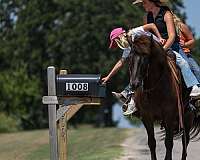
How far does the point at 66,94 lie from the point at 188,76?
185 cm

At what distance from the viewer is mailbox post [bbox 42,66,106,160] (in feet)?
31.8

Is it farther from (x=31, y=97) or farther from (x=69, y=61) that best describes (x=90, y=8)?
(x=31, y=97)

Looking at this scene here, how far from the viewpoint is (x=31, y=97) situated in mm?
56844

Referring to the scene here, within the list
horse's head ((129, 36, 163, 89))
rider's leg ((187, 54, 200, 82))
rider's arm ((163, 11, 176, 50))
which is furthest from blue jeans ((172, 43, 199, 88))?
horse's head ((129, 36, 163, 89))

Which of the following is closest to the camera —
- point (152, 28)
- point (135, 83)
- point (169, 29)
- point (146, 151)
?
point (135, 83)

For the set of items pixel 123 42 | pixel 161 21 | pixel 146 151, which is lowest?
pixel 146 151

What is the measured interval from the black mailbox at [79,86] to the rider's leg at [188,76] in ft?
4.13

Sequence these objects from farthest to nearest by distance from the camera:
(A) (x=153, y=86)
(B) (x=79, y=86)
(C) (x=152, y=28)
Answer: (C) (x=152, y=28) < (B) (x=79, y=86) < (A) (x=153, y=86)

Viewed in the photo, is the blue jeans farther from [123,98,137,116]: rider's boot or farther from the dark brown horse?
[123,98,137,116]: rider's boot

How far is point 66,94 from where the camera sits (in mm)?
9766

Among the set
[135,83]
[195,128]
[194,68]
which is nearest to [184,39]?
[194,68]

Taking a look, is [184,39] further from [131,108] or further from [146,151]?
[146,151]

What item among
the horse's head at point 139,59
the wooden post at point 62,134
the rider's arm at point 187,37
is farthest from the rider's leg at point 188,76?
the wooden post at point 62,134

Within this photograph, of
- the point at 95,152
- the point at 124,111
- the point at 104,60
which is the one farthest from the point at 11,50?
the point at 124,111
